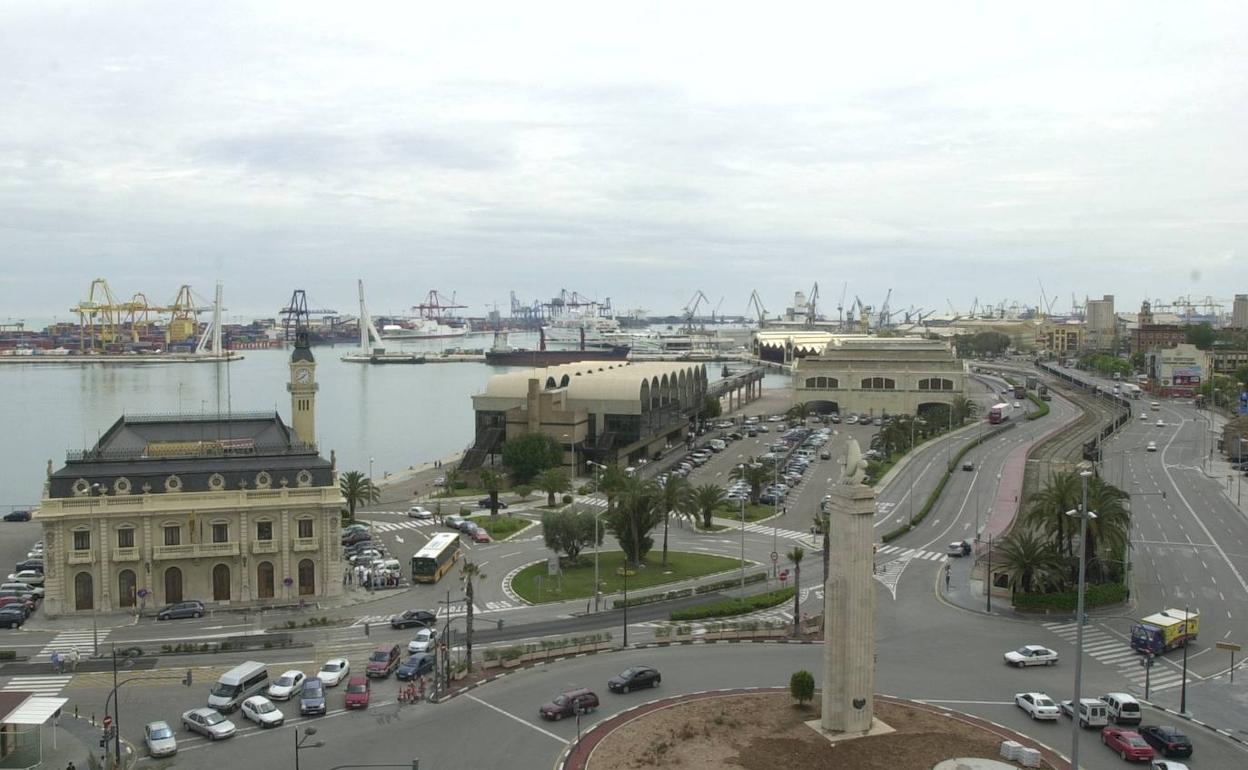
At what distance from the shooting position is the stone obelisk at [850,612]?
→ 72.5 ft

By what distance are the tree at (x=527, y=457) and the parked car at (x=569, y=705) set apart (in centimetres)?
3609

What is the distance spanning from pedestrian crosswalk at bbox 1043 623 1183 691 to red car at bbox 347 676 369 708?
18.8m

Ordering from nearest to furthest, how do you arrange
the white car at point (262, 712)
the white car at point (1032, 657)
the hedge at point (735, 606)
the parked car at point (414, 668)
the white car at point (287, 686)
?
1. the white car at point (262, 712)
2. the white car at point (287, 686)
3. the parked car at point (414, 668)
4. the white car at point (1032, 657)
5. the hedge at point (735, 606)

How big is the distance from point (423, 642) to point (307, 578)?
27.6 feet

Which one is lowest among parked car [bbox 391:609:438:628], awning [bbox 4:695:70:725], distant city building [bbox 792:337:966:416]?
parked car [bbox 391:609:438:628]

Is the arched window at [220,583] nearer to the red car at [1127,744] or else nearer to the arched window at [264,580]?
the arched window at [264,580]

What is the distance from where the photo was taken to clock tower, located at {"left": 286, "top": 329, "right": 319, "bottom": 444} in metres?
49.2

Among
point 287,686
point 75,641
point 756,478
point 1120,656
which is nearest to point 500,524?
point 756,478

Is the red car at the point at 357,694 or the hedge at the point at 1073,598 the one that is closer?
the red car at the point at 357,694

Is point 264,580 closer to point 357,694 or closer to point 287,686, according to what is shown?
point 287,686

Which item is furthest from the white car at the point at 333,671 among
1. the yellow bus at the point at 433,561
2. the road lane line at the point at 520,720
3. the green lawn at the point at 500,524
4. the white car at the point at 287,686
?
the green lawn at the point at 500,524

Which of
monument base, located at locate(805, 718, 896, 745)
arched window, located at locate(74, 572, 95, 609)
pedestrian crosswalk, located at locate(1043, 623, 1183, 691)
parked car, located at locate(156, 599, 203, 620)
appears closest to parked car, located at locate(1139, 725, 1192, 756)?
pedestrian crosswalk, located at locate(1043, 623, 1183, 691)

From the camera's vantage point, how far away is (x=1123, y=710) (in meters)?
23.7

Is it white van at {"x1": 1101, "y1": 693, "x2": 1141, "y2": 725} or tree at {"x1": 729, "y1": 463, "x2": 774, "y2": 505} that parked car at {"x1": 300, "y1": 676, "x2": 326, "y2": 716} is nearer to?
white van at {"x1": 1101, "y1": 693, "x2": 1141, "y2": 725}
